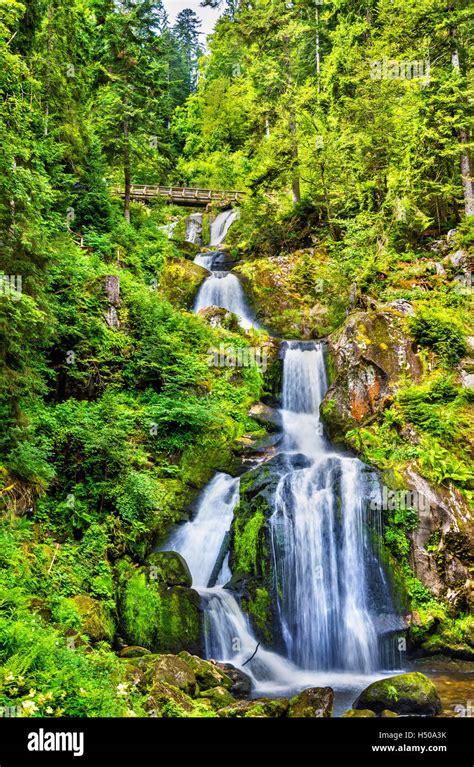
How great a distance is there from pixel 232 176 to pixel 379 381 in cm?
2568

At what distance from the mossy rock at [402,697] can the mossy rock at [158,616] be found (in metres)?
3.23

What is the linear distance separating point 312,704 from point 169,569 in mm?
3825

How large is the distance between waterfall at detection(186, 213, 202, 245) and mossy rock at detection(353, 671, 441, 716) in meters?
24.5

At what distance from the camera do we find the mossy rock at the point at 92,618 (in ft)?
25.6

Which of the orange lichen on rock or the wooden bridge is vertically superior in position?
the wooden bridge

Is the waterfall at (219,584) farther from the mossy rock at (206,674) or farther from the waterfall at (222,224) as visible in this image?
the waterfall at (222,224)

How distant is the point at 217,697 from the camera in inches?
293

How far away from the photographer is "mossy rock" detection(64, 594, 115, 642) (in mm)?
7816

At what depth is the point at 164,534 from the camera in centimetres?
1171

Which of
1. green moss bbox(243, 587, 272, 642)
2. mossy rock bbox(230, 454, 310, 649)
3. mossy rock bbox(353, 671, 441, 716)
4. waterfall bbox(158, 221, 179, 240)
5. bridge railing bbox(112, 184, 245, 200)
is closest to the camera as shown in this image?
mossy rock bbox(353, 671, 441, 716)

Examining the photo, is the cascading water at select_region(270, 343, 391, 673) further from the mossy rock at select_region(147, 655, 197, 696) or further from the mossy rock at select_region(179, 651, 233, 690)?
the mossy rock at select_region(147, 655, 197, 696)

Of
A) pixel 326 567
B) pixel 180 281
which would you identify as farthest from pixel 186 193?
pixel 326 567

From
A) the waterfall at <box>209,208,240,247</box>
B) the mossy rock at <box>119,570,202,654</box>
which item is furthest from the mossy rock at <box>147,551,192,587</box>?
the waterfall at <box>209,208,240,247</box>

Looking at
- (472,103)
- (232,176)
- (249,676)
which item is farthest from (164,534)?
(232,176)
